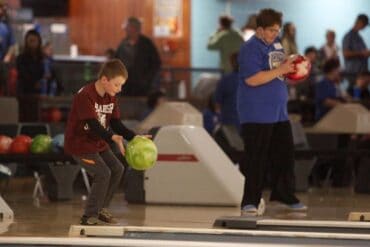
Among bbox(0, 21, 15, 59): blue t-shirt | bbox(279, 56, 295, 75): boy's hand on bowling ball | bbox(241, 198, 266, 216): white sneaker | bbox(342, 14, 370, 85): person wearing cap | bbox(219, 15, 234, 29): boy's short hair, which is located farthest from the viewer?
bbox(342, 14, 370, 85): person wearing cap

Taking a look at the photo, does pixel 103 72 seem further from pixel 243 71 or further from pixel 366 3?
pixel 366 3

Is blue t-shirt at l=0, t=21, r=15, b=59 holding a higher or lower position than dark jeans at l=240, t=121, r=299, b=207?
higher

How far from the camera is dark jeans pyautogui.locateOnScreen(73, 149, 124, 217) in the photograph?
8414 mm

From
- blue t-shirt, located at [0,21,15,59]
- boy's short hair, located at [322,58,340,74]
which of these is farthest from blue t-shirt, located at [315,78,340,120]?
blue t-shirt, located at [0,21,15,59]

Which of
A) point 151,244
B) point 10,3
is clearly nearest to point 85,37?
point 10,3

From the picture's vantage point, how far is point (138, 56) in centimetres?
1481

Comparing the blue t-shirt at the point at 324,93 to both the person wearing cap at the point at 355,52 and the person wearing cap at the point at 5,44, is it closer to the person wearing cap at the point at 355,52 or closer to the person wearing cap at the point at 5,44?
the person wearing cap at the point at 355,52

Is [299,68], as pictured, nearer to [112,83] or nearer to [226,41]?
[112,83]

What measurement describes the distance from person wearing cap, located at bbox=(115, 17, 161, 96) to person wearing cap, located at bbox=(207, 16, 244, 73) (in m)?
1.17

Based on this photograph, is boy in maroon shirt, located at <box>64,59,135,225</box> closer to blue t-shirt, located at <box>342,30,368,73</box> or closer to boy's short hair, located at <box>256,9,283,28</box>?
boy's short hair, located at <box>256,9,283,28</box>

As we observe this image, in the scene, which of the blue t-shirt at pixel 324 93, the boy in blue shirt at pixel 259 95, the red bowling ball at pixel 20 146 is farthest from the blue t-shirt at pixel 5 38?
the boy in blue shirt at pixel 259 95

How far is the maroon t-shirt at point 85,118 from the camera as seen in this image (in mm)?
8359

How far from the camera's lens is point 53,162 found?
38.0 ft

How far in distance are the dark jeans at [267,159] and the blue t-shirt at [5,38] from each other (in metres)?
5.89
